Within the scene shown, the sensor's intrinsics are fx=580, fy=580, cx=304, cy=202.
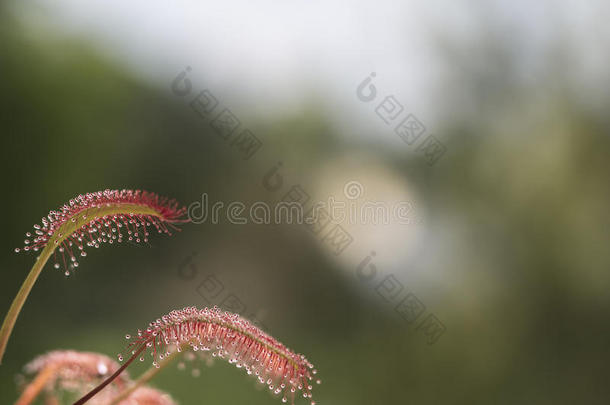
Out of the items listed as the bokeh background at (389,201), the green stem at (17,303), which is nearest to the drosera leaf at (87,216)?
the green stem at (17,303)

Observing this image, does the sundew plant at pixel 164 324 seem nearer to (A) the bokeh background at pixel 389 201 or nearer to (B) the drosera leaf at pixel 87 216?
(B) the drosera leaf at pixel 87 216

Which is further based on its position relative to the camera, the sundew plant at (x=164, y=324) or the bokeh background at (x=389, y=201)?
the bokeh background at (x=389, y=201)

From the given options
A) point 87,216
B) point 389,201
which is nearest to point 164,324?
point 87,216

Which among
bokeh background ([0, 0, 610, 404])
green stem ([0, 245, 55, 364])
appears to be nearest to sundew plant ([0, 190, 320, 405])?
green stem ([0, 245, 55, 364])

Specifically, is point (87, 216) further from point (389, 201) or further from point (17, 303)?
point (389, 201)

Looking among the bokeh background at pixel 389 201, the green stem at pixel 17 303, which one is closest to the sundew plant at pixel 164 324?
the green stem at pixel 17 303

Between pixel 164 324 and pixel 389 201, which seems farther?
pixel 389 201

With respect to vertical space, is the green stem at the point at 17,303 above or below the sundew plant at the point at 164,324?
below

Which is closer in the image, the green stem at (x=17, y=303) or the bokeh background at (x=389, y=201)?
the green stem at (x=17, y=303)

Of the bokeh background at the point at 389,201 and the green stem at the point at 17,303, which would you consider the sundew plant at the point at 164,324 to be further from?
the bokeh background at the point at 389,201

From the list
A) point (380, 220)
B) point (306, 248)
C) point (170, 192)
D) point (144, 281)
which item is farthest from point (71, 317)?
point (380, 220)

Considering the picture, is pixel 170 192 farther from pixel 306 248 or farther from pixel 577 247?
pixel 577 247

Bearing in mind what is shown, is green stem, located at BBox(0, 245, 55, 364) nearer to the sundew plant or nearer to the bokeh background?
the sundew plant
